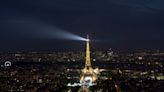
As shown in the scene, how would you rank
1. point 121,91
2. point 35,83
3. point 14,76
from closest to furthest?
point 121,91
point 35,83
point 14,76

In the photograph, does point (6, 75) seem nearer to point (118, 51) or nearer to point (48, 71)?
point (48, 71)

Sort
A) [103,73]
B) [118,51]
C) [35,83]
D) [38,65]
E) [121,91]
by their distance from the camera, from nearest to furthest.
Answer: [121,91]
[35,83]
[103,73]
[38,65]
[118,51]

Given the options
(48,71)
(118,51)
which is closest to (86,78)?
(48,71)

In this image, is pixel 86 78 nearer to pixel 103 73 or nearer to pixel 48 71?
pixel 103 73

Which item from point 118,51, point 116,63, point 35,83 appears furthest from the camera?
point 118,51

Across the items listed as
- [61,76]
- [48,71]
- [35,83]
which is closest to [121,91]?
[35,83]

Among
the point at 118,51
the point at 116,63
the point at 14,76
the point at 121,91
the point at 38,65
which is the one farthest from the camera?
the point at 118,51

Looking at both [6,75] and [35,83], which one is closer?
[35,83]

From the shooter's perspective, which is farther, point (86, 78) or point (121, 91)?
point (86, 78)
